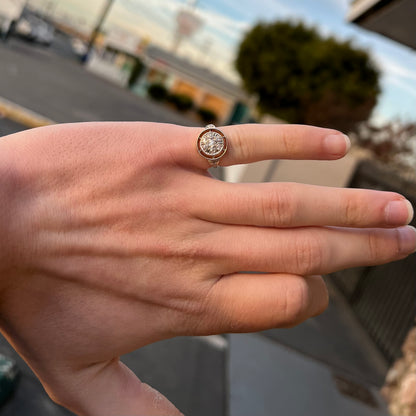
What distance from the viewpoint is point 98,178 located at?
92 centimetres

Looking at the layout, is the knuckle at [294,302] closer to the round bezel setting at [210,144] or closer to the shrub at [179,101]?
the round bezel setting at [210,144]

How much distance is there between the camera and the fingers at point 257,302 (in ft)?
2.90

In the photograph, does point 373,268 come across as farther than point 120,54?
No

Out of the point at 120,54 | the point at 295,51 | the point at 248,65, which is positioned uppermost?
the point at 295,51

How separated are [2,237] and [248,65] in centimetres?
3050

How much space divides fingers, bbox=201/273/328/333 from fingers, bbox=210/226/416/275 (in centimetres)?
2

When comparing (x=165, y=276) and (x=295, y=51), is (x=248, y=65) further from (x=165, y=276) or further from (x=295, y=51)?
(x=165, y=276)

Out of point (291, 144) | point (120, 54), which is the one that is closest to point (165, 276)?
point (291, 144)

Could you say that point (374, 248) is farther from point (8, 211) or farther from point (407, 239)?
point (8, 211)

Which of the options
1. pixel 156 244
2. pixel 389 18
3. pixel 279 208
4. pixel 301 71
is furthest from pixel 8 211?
pixel 301 71

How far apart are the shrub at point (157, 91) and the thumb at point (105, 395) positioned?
33687 mm

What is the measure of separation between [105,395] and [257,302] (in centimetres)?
34

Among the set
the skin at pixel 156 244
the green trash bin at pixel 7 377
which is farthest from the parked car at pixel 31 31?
the skin at pixel 156 244

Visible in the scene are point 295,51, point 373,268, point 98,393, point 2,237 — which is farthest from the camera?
point 295,51
